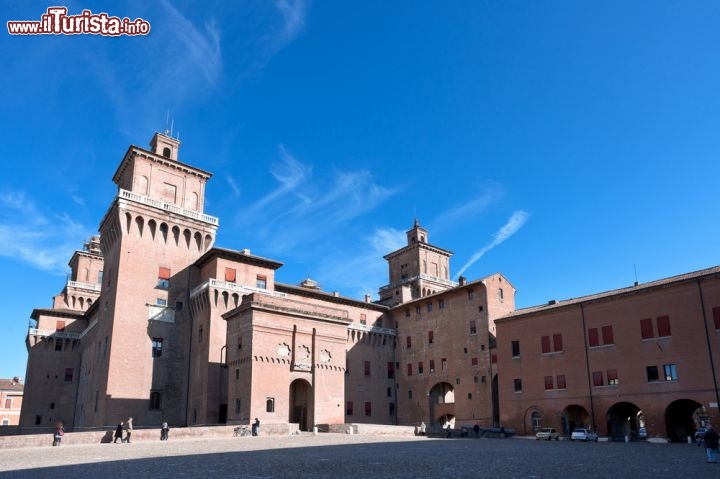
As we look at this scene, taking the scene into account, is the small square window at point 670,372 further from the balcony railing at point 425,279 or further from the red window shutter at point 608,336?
the balcony railing at point 425,279

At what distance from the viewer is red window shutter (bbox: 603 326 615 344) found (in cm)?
4009

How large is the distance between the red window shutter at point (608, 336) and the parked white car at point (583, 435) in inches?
253

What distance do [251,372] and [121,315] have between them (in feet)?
47.1

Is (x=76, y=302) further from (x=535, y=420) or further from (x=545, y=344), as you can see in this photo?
(x=545, y=344)

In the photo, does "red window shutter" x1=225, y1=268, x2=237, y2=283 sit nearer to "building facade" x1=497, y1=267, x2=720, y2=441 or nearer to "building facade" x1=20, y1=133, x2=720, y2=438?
"building facade" x1=20, y1=133, x2=720, y2=438

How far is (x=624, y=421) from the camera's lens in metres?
41.8

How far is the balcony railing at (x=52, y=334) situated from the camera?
58169 millimetres

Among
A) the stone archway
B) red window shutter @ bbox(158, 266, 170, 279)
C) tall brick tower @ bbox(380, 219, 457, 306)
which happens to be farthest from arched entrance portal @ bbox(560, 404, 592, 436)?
red window shutter @ bbox(158, 266, 170, 279)

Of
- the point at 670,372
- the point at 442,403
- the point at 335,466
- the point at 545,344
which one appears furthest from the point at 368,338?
the point at 335,466

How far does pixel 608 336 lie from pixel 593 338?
1.15 m

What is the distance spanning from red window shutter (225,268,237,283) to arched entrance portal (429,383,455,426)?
23.8 metres

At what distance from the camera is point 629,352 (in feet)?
128

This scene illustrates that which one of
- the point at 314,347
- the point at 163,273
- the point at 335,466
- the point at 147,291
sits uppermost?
the point at 163,273

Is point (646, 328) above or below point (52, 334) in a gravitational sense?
below
